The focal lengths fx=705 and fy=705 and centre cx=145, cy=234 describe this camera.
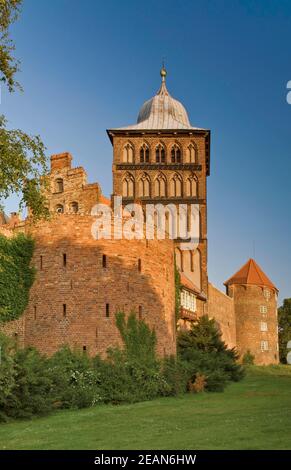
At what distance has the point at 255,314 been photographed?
61.4 metres

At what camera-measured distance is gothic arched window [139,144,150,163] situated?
52.5m

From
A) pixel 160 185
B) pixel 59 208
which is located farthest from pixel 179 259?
pixel 59 208

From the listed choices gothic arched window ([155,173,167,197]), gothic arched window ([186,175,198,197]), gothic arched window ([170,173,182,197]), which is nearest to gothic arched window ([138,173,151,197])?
gothic arched window ([155,173,167,197])

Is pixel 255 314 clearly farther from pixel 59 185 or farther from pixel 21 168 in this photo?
pixel 21 168

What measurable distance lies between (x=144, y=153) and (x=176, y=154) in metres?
2.39

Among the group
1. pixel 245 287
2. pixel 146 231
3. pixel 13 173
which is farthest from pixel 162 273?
pixel 245 287

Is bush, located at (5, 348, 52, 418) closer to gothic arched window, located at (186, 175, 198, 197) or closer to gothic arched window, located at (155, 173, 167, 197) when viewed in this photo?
gothic arched window, located at (155, 173, 167, 197)

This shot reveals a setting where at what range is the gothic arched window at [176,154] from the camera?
2057 inches

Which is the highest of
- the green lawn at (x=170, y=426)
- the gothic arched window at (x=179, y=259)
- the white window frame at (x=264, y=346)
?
the gothic arched window at (x=179, y=259)

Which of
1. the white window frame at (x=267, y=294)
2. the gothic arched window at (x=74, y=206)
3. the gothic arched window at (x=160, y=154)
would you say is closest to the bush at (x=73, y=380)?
the gothic arched window at (x=74, y=206)

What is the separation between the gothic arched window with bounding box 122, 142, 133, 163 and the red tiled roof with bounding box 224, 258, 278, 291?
54.3ft

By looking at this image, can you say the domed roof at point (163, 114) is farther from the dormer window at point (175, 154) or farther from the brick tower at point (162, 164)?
the dormer window at point (175, 154)

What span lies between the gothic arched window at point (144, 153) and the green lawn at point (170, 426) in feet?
91.3
